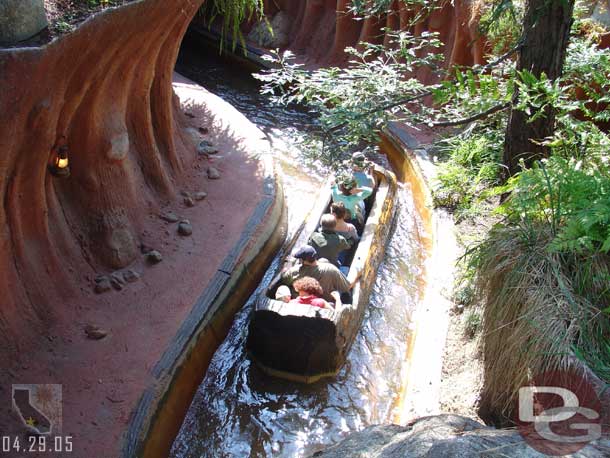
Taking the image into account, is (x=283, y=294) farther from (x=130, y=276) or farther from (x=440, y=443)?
(x=440, y=443)

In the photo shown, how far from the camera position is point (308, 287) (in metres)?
5.71

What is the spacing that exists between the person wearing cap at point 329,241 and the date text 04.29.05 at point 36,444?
120 inches

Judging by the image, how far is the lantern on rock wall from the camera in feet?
18.4

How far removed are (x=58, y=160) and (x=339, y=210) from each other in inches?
114

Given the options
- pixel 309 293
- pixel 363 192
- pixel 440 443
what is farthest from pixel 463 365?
pixel 363 192

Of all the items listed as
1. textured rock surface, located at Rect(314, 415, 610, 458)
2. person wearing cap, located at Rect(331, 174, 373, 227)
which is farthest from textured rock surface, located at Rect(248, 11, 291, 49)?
textured rock surface, located at Rect(314, 415, 610, 458)

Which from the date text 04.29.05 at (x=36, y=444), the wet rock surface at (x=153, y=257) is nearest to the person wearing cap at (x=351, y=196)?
the wet rock surface at (x=153, y=257)

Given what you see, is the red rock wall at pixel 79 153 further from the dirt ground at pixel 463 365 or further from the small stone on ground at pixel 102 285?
the dirt ground at pixel 463 365

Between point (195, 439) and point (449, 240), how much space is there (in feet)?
12.0

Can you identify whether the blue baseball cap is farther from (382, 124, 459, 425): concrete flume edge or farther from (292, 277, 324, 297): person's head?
(382, 124, 459, 425): concrete flume edge

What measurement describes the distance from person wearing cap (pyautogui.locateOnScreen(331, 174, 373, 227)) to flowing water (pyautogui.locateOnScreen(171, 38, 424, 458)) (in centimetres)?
73

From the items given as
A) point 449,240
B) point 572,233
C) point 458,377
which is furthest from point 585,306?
point 449,240

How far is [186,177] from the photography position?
7.95m

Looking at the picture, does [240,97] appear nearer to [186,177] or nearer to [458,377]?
[186,177]
